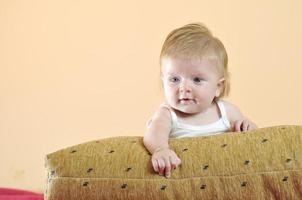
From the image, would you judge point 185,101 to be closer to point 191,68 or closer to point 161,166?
point 191,68

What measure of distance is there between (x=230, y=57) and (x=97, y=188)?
43.1 inches

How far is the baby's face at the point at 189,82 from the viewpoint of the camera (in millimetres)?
963

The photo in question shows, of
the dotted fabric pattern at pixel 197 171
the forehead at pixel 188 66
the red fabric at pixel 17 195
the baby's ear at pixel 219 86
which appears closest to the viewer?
the dotted fabric pattern at pixel 197 171

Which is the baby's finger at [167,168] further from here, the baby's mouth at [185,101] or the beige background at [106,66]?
the beige background at [106,66]

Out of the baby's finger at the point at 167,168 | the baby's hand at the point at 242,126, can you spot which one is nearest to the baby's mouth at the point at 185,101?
the baby's hand at the point at 242,126

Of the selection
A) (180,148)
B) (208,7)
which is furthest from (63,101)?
(180,148)

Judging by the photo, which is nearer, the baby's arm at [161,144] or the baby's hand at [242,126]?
the baby's arm at [161,144]

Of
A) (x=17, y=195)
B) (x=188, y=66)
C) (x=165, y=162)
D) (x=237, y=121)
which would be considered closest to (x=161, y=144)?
(x=165, y=162)

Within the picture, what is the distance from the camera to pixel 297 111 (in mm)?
1702

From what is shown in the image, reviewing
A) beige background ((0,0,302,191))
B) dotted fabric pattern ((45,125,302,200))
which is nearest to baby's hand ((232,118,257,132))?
dotted fabric pattern ((45,125,302,200))

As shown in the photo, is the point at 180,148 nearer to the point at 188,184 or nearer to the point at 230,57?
the point at 188,184

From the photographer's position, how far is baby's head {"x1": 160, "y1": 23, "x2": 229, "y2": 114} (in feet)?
3.15

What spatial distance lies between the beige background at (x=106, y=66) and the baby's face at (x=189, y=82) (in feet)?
2.30

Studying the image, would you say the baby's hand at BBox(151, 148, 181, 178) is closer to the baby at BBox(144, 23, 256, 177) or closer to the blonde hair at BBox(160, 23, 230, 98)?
the baby at BBox(144, 23, 256, 177)
